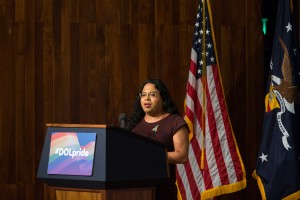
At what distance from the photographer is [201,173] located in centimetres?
521

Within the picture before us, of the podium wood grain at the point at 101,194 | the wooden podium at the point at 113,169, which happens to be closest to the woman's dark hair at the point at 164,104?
the wooden podium at the point at 113,169

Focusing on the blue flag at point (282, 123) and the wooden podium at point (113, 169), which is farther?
the blue flag at point (282, 123)

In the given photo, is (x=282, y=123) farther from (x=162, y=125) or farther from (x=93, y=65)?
(x=93, y=65)

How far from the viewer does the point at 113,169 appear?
3.15 metres

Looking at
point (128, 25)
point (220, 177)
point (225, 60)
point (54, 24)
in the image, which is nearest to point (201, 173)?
point (220, 177)

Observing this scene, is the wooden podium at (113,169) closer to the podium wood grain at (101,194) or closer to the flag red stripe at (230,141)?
the podium wood grain at (101,194)

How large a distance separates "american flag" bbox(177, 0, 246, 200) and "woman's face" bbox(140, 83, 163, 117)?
1.21 metres

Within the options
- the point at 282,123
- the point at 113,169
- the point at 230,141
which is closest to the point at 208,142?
the point at 230,141

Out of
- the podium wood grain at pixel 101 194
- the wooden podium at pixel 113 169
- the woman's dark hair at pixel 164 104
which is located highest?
the woman's dark hair at pixel 164 104

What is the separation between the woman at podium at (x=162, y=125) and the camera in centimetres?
375

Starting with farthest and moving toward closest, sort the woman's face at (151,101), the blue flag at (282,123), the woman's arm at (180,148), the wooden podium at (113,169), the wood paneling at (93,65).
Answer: the wood paneling at (93,65), the blue flag at (282,123), the woman's face at (151,101), the woman's arm at (180,148), the wooden podium at (113,169)

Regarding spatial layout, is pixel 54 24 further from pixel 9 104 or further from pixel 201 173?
pixel 201 173

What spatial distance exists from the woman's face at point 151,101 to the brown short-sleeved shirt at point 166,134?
85 mm

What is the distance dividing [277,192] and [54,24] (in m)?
2.48
